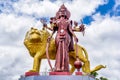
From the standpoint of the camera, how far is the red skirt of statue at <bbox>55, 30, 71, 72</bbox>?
1495 cm

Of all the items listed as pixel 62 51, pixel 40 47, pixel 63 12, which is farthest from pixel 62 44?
pixel 63 12

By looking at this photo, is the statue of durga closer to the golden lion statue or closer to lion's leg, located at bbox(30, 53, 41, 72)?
the golden lion statue

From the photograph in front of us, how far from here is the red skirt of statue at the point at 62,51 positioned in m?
15.0

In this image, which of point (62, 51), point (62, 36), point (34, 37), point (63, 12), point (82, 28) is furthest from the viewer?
point (63, 12)

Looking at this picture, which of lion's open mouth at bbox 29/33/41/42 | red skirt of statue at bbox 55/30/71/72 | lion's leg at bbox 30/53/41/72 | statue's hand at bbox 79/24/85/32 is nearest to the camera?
red skirt of statue at bbox 55/30/71/72

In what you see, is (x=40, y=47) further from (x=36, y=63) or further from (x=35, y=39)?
(x=36, y=63)

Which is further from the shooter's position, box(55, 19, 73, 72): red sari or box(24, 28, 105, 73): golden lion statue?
box(24, 28, 105, 73): golden lion statue

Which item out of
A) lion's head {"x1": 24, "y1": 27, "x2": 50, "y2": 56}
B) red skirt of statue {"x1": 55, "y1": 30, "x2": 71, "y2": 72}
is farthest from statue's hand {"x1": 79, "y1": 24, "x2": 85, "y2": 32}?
lion's head {"x1": 24, "y1": 27, "x2": 50, "y2": 56}

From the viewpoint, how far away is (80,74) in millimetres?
14312

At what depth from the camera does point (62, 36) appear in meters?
15.4

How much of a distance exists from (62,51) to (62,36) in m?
0.69

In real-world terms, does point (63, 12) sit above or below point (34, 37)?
above

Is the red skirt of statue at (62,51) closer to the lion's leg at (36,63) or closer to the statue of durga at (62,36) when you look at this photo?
the statue of durga at (62,36)

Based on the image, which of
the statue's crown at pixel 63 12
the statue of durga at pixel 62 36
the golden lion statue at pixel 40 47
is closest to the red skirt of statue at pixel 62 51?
the statue of durga at pixel 62 36
